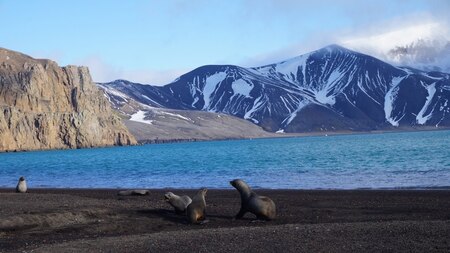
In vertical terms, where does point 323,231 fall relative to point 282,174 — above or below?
above

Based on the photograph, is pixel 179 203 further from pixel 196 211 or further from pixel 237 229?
pixel 237 229

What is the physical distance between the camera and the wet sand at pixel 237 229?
54.1 ft

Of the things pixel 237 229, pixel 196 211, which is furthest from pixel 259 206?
pixel 237 229

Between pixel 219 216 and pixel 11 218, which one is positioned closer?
pixel 11 218

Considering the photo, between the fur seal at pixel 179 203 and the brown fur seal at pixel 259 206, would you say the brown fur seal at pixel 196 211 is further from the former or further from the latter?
the brown fur seal at pixel 259 206

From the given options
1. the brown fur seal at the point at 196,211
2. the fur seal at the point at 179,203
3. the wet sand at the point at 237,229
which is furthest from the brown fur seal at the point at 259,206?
the fur seal at the point at 179,203

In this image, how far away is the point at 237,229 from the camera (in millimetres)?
19984

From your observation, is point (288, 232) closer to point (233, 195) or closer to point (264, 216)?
point (264, 216)

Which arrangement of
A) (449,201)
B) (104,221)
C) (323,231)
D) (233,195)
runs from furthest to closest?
(233,195)
(449,201)
(104,221)
(323,231)

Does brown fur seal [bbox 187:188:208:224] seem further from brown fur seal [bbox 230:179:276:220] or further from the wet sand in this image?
brown fur seal [bbox 230:179:276:220]

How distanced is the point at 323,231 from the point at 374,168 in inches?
1720

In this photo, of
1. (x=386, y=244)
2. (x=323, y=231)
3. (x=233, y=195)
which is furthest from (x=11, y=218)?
(x=233, y=195)

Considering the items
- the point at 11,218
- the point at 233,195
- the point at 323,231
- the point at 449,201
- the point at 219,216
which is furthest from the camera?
the point at 233,195

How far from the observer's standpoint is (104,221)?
895 inches
